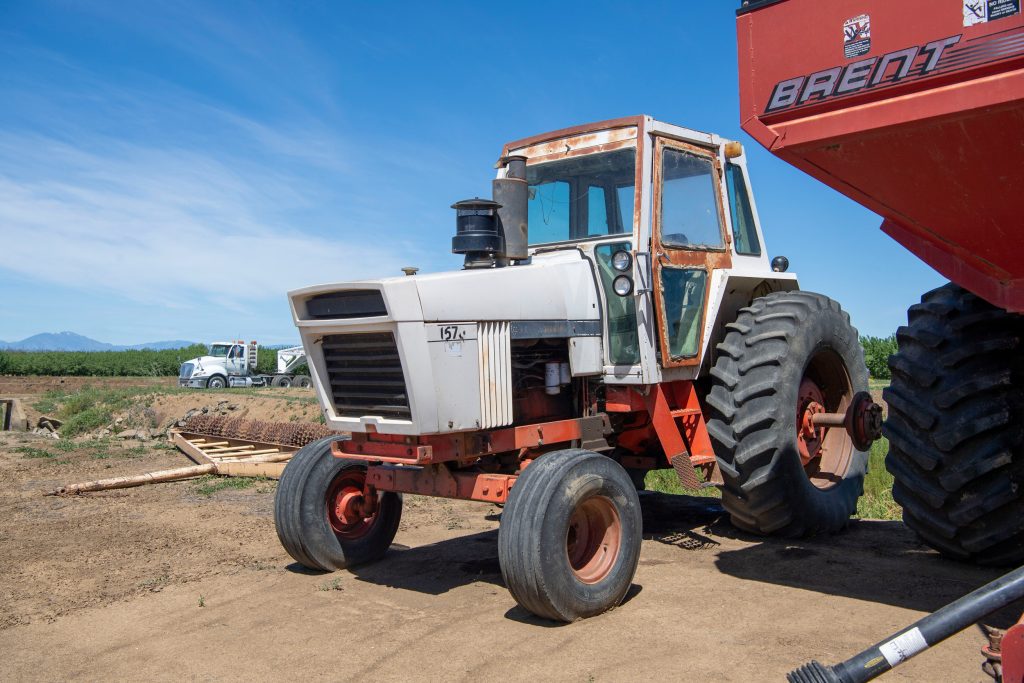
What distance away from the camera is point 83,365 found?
48.6 m

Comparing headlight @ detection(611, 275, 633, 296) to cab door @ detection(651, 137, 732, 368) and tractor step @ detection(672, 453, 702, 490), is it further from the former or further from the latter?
tractor step @ detection(672, 453, 702, 490)

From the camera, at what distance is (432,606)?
5.02 m

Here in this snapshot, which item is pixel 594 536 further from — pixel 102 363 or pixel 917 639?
pixel 102 363

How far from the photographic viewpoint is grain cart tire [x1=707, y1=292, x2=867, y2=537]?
577cm

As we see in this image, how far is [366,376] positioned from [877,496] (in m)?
5.51

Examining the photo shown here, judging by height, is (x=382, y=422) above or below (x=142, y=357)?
below

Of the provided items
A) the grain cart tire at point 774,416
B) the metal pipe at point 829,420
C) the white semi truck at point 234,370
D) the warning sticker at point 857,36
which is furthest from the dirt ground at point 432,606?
the white semi truck at point 234,370

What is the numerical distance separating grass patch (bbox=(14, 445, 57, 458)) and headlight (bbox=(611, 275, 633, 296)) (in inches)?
355

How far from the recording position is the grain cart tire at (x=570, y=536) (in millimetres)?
4465

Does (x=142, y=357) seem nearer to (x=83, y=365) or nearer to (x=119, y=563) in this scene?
(x=83, y=365)

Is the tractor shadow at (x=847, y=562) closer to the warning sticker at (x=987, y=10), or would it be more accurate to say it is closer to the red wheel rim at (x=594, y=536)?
the red wheel rim at (x=594, y=536)

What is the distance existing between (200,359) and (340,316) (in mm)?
31015

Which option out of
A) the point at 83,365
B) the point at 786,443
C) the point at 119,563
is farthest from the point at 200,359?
the point at 786,443

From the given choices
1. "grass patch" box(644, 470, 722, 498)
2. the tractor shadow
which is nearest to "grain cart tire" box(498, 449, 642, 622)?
the tractor shadow
